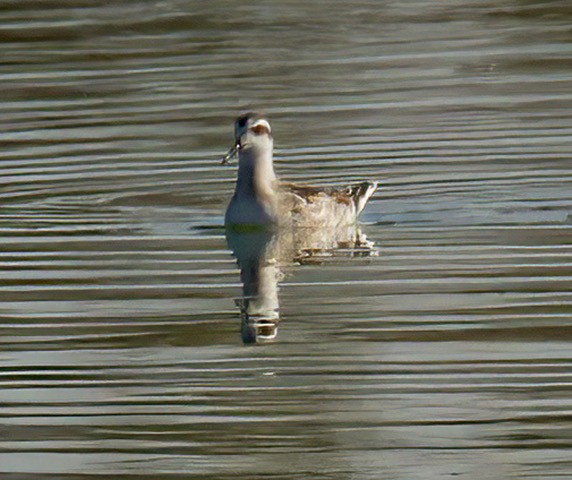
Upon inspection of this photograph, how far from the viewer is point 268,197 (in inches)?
606

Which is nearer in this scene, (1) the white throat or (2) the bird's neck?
(1) the white throat

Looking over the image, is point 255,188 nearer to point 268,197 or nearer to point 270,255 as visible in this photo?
point 268,197

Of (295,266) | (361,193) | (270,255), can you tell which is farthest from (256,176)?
(295,266)

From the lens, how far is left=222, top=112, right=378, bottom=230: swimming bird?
15242 millimetres

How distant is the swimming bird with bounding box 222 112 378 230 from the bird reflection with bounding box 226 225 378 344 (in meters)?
0.09

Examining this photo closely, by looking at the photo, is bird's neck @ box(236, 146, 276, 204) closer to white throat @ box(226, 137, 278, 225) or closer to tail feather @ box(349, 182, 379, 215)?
white throat @ box(226, 137, 278, 225)

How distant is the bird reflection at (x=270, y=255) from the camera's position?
11.8 meters

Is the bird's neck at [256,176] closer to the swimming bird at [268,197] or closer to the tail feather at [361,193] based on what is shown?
the swimming bird at [268,197]

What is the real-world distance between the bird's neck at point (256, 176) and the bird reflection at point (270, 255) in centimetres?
28

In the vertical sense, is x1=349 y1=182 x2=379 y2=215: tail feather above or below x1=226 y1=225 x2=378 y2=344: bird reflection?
above

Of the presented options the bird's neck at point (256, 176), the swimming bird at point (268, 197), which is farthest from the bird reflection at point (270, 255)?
the bird's neck at point (256, 176)

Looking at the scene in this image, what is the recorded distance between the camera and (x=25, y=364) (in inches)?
426

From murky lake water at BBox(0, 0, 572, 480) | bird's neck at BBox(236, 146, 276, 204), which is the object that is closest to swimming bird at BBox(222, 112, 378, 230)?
bird's neck at BBox(236, 146, 276, 204)

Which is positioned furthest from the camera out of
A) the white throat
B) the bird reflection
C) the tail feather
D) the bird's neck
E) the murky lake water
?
the tail feather
